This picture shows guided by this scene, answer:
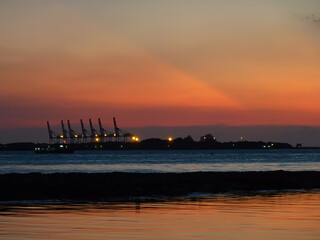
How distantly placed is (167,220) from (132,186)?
14846 mm

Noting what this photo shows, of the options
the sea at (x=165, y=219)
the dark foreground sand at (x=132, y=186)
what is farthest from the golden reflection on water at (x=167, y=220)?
the dark foreground sand at (x=132, y=186)

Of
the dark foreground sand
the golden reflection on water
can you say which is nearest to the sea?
the golden reflection on water

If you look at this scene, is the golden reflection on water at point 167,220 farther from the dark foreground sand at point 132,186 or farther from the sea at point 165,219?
the dark foreground sand at point 132,186

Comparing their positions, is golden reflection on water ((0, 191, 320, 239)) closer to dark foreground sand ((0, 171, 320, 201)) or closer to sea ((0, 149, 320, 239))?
sea ((0, 149, 320, 239))

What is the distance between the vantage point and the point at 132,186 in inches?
1348

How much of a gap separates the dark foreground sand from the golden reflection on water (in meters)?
4.12

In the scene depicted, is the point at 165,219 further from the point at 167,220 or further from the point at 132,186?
the point at 132,186

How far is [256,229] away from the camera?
17.4 m

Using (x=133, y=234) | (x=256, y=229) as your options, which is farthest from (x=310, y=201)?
(x=133, y=234)

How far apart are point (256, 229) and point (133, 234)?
353 cm

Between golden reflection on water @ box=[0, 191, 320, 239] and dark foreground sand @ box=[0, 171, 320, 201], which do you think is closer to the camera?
golden reflection on water @ box=[0, 191, 320, 239]

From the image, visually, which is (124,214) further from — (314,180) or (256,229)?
(314,180)

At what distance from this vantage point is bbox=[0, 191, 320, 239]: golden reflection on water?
1642cm

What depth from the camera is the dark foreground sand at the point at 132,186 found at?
29922mm
